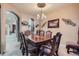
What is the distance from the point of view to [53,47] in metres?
2.57

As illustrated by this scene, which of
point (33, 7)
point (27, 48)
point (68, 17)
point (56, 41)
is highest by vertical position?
point (33, 7)

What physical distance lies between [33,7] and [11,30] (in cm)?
51

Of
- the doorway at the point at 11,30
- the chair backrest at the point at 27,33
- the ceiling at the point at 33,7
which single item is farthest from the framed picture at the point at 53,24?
the doorway at the point at 11,30

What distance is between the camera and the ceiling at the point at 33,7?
254 centimetres

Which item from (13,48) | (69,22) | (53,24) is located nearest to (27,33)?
(13,48)

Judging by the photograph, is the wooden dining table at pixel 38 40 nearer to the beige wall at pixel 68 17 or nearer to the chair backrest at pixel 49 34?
the chair backrest at pixel 49 34

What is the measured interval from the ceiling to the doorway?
15 centimetres

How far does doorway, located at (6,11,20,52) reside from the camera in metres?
2.53

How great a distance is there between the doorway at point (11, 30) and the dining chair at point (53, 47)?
0.46 meters

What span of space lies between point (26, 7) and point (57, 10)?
1.62 feet

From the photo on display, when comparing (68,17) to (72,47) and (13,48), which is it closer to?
(72,47)

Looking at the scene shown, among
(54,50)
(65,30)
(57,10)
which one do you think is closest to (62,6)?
(57,10)

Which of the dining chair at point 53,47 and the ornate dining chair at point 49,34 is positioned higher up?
the ornate dining chair at point 49,34

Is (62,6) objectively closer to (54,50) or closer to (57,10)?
(57,10)
